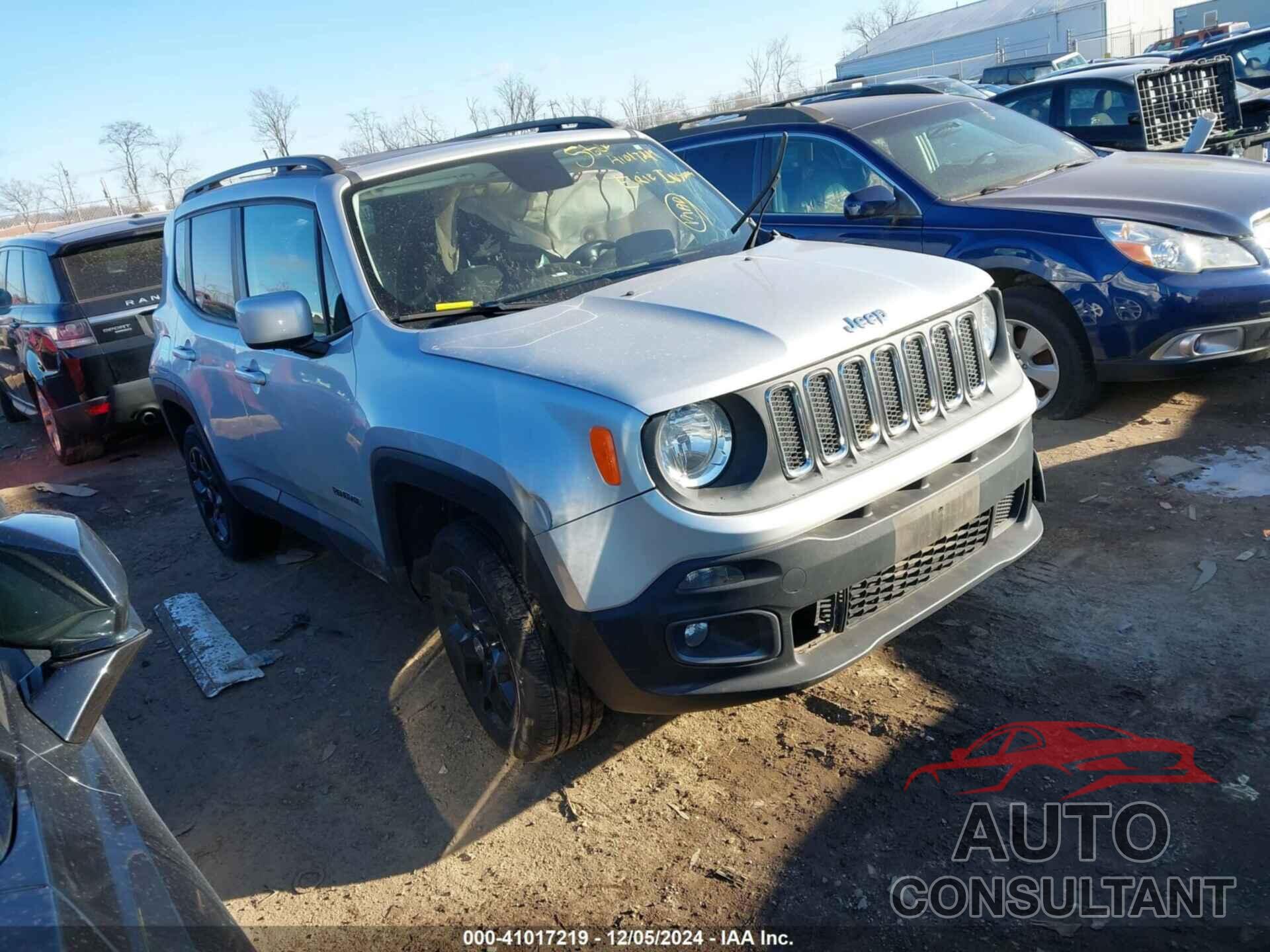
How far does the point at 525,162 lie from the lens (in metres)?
3.98

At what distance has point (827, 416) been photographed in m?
2.79

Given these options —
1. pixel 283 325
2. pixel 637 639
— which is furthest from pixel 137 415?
pixel 637 639

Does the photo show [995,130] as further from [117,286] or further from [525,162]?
[117,286]

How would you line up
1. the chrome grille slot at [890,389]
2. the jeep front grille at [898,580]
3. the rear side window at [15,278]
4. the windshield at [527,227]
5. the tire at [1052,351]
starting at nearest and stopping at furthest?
the jeep front grille at [898,580] < the chrome grille slot at [890,389] < the windshield at [527,227] < the tire at [1052,351] < the rear side window at [15,278]

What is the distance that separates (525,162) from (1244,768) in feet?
10.4

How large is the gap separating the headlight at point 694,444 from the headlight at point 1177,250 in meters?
3.50

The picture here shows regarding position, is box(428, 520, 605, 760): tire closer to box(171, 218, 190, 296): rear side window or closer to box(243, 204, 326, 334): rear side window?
box(243, 204, 326, 334): rear side window

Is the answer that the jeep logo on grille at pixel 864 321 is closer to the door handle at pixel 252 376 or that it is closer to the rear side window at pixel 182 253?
the door handle at pixel 252 376

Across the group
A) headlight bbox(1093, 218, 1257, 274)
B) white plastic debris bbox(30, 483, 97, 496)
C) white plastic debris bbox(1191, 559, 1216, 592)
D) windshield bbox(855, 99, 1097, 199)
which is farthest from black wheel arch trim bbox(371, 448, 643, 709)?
white plastic debris bbox(30, 483, 97, 496)

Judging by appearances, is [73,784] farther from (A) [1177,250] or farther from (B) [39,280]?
(B) [39,280]

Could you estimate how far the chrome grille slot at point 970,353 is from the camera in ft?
10.5

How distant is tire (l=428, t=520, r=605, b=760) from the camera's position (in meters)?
2.94

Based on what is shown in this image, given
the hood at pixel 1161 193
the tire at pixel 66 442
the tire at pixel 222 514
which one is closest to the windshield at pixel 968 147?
the hood at pixel 1161 193

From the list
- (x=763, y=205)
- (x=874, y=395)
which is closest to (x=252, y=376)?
(x=763, y=205)
